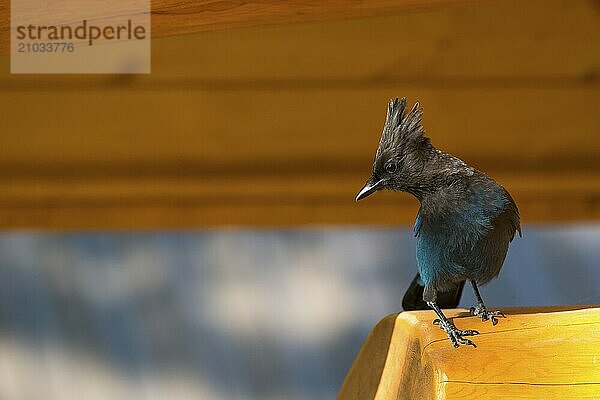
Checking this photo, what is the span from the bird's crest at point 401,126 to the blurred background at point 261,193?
159 cm

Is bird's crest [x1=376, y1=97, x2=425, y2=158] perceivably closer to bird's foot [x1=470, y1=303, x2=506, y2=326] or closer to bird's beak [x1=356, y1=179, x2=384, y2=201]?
bird's beak [x1=356, y1=179, x2=384, y2=201]

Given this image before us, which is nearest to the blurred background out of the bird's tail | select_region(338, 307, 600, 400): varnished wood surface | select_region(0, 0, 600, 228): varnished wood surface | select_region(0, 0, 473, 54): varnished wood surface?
select_region(0, 0, 600, 228): varnished wood surface

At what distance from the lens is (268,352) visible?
339 cm

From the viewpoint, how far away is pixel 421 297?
207 cm

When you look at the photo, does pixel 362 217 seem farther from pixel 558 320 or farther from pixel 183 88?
pixel 558 320

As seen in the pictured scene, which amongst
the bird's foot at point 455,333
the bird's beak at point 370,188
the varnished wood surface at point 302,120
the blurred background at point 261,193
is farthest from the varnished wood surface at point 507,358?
the varnished wood surface at point 302,120

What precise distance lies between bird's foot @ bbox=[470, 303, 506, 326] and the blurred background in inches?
58.1

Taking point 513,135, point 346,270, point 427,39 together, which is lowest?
point 346,270

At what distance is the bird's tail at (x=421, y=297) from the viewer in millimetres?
2012

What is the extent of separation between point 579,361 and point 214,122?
2.04m

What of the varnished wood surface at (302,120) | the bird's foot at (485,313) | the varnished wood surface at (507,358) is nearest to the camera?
the varnished wood surface at (507,358)

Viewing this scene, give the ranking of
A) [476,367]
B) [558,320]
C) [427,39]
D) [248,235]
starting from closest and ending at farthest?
[476,367], [558,320], [427,39], [248,235]

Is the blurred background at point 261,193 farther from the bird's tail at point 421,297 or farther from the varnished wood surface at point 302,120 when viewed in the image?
the bird's tail at point 421,297

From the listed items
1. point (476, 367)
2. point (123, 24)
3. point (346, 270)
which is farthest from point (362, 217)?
point (476, 367)
